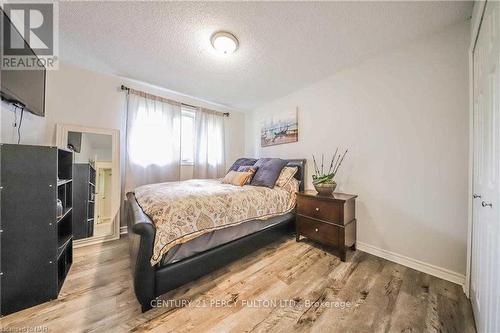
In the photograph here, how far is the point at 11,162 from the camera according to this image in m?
1.20

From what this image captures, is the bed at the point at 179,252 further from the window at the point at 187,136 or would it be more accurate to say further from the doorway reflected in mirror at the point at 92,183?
the window at the point at 187,136

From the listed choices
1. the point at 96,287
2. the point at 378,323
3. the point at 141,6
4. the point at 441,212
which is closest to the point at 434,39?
the point at 441,212

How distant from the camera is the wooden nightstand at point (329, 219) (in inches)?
74.7

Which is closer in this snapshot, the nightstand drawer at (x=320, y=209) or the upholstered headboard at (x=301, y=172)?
the nightstand drawer at (x=320, y=209)

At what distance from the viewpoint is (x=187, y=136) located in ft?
10.8

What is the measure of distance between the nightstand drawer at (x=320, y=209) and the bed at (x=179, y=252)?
52 centimetres

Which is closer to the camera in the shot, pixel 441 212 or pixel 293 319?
pixel 293 319

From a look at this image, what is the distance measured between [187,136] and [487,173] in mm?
3458

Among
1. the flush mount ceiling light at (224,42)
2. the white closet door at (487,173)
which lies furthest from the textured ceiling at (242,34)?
the white closet door at (487,173)

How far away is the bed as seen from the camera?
46.5 inches

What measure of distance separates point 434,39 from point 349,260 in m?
2.34

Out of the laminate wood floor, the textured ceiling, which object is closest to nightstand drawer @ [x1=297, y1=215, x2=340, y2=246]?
the laminate wood floor

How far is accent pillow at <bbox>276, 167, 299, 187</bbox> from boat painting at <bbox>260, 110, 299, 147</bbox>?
600mm

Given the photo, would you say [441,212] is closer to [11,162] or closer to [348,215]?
[348,215]
